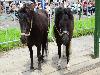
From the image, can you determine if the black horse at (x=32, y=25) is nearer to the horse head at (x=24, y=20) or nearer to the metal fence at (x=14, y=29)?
the horse head at (x=24, y=20)

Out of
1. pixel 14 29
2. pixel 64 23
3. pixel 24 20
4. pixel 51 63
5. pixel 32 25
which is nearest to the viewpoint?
pixel 24 20

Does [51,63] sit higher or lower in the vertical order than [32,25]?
lower

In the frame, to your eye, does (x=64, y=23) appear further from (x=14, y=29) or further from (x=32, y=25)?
(x=14, y=29)

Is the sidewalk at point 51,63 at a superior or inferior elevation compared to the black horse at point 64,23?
inferior

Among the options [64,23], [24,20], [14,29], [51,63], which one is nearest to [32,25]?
[24,20]

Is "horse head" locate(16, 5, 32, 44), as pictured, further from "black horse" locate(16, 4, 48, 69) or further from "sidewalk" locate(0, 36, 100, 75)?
"sidewalk" locate(0, 36, 100, 75)

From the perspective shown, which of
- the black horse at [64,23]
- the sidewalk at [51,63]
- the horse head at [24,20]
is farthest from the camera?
the sidewalk at [51,63]

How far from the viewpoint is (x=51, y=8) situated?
44.8 feet

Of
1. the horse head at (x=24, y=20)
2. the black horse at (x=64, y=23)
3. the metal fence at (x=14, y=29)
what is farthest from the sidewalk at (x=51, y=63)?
the horse head at (x=24, y=20)

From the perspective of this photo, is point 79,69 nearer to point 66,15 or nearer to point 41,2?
point 66,15

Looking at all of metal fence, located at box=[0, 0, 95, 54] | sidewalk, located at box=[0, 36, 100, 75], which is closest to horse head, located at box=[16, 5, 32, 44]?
sidewalk, located at box=[0, 36, 100, 75]

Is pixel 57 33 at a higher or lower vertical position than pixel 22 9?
lower

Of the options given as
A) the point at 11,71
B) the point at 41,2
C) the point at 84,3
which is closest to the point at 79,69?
the point at 11,71

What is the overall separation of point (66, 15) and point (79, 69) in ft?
5.69
